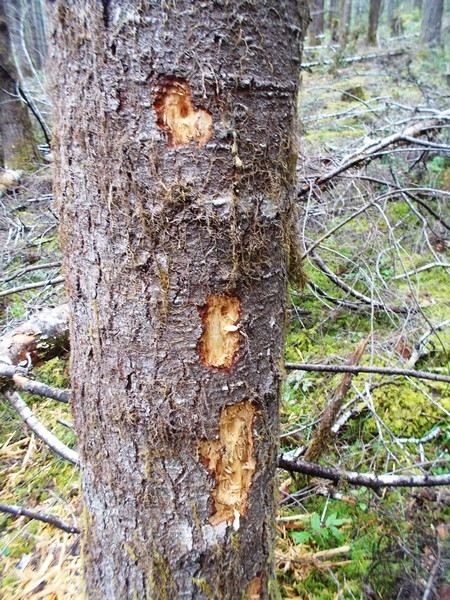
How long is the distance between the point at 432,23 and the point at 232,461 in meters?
18.1

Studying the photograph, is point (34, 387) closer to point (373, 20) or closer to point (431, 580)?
point (431, 580)

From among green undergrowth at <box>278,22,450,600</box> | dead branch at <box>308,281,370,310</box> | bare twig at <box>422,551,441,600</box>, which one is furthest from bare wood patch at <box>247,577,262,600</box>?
dead branch at <box>308,281,370,310</box>

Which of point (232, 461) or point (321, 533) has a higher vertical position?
point (232, 461)

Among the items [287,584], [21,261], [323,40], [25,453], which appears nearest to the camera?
[287,584]

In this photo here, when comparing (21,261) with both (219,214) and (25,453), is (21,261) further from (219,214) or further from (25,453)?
(219,214)

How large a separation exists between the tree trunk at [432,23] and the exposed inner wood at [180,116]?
17.1m

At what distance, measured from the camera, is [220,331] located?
1.10m

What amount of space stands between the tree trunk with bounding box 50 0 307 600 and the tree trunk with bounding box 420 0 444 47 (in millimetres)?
16994

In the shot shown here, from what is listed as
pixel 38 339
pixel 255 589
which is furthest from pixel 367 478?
pixel 38 339

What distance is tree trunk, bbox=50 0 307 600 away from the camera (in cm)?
92

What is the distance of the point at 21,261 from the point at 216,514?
397cm

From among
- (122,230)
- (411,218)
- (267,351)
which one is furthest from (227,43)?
(411,218)

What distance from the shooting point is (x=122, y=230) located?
40.1 inches

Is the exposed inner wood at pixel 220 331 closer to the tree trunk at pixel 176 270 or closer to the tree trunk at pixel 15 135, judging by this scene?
the tree trunk at pixel 176 270
